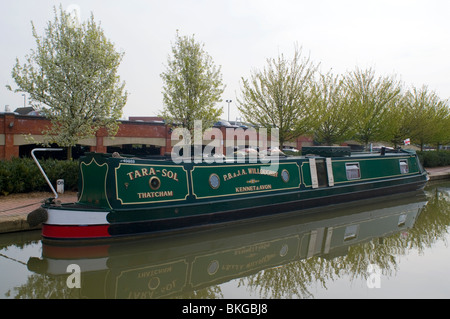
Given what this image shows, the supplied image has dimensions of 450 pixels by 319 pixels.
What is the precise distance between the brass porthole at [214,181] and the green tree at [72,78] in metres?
5.59

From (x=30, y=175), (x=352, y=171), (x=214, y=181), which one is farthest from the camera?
(x=352, y=171)

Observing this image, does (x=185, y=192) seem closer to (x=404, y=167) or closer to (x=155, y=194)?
(x=155, y=194)

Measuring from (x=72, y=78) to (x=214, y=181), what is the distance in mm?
6384

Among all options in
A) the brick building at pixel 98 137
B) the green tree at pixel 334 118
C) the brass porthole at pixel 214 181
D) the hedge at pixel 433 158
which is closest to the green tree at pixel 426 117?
the hedge at pixel 433 158

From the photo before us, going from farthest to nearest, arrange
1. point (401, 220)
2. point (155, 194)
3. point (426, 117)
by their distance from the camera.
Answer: point (426, 117) < point (401, 220) < point (155, 194)

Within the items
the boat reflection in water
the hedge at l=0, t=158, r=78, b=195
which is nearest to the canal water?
the boat reflection in water

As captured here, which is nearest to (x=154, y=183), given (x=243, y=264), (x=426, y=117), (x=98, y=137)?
(x=243, y=264)

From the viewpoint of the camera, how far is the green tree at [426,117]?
2355 cm

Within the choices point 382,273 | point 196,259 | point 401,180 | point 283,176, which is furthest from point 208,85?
point 382,273

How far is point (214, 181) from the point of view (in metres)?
8.91

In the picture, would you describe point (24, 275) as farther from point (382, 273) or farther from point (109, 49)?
point (109, 49)

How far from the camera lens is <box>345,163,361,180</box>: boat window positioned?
1213cm

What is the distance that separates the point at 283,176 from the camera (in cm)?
1034

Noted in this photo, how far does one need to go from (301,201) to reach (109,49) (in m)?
8.45
